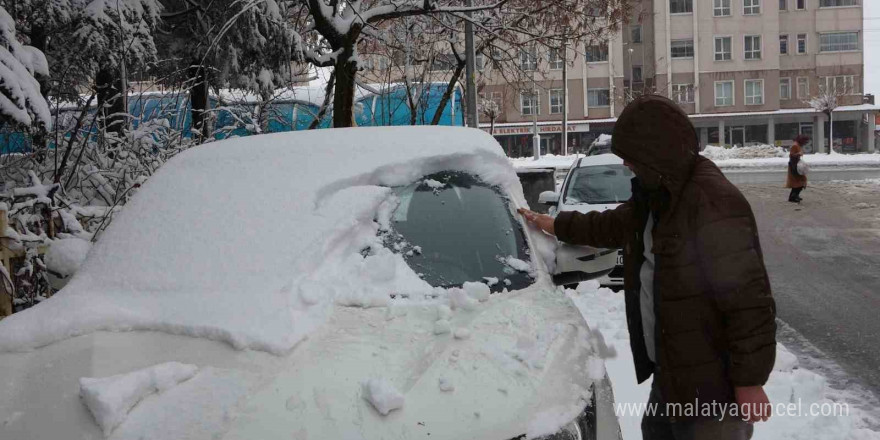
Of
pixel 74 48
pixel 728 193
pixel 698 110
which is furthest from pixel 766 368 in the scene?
pixel 698 110

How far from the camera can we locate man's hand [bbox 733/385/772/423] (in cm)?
224

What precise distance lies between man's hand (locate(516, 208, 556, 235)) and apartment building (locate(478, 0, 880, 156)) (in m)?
46.5

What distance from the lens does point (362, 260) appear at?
2.84m

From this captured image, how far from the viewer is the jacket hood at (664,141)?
2.38 m

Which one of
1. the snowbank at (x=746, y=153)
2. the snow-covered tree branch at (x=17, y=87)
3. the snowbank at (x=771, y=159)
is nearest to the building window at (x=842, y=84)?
the snowbank at (x=771, y=159)

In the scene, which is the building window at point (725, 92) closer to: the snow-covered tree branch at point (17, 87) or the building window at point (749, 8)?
the building window at point (749, 8)

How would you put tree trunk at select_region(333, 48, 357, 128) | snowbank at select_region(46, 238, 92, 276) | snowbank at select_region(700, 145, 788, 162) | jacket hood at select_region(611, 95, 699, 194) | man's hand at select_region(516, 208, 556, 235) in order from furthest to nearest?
1. snowbank at select_region(700, 145, 788, 162)
2. tree trunk at select_region(333, 48, 357, 128)
3. snowbank at select_region(46, 238, 92, 276)
4. man's hand at select_region(516, 208, 556, 235)
5. jacket hood at select_region(611, 95, 699, 194)

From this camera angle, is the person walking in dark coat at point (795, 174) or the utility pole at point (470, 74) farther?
the person walking in dark coat at point (795, 174)

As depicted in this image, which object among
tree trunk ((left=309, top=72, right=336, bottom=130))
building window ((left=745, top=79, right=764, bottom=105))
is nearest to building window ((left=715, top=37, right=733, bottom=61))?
building window ((left=745, top=79, right=764, bottom=105))

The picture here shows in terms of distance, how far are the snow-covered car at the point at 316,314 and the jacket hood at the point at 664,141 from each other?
74 cm

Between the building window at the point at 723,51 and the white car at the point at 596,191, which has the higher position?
the building window at the point at 723,51

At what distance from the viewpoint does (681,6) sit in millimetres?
50344

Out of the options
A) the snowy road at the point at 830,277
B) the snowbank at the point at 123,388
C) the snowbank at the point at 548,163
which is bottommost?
the snowy road at the point at 830,277

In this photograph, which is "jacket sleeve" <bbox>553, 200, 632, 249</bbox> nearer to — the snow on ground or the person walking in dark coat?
the snow on ground
